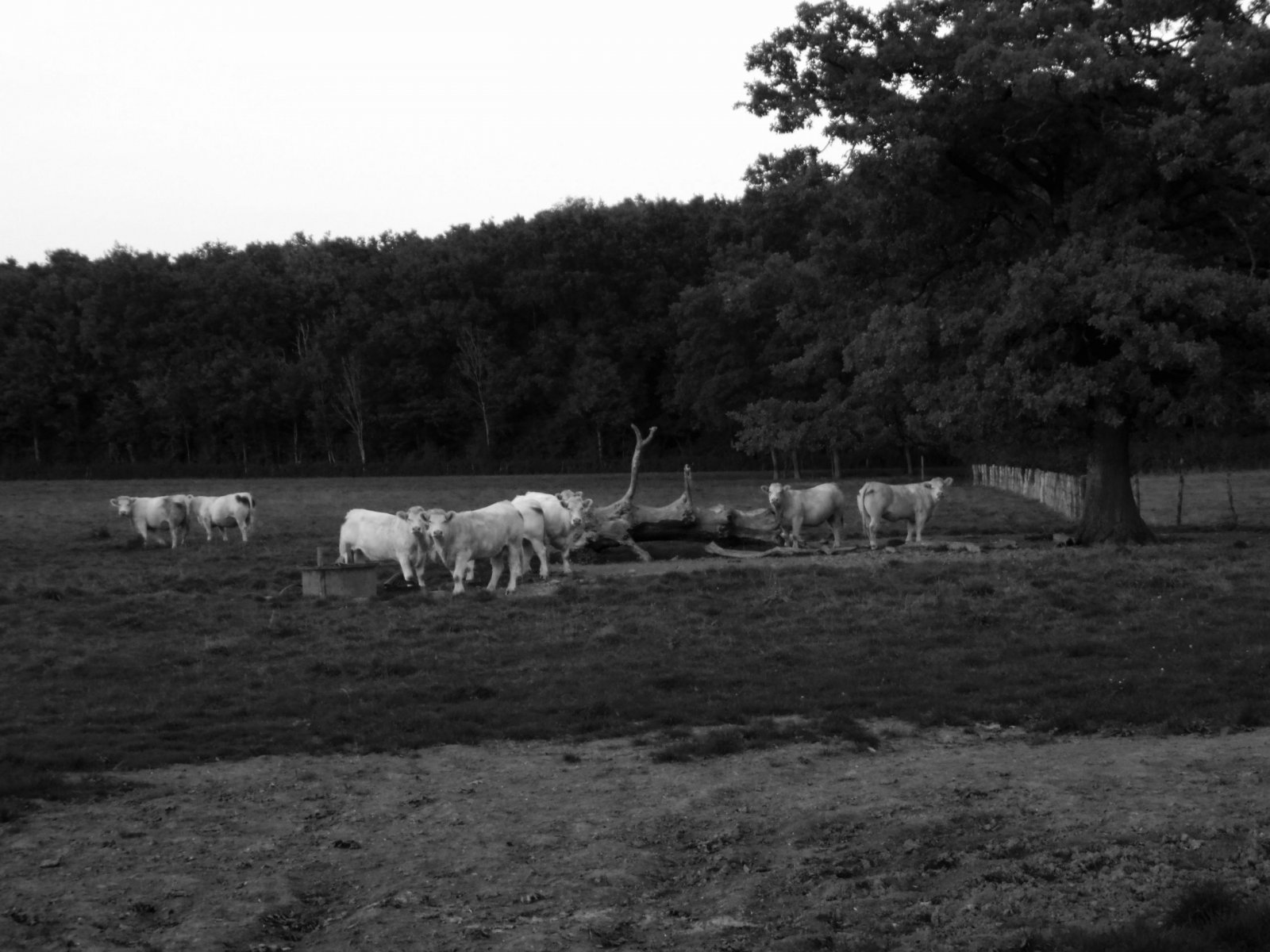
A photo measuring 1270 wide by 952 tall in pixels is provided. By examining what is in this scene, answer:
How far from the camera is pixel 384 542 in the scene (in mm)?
24203

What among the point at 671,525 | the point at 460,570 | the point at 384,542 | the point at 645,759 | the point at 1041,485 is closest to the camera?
the point at 645,759

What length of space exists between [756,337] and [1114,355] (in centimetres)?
4558

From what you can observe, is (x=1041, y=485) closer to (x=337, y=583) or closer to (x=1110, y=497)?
(x=1110, y=497)

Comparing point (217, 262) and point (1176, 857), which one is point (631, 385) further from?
point (1176, 857)

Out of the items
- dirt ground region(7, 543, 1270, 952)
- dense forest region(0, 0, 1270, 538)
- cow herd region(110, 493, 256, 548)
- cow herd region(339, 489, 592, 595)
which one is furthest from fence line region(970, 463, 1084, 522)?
dirt ground region(7, 543, 1270, 952)

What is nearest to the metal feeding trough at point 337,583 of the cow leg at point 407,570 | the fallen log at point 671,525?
the cow leg at point 407,570

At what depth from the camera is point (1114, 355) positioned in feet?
90.7

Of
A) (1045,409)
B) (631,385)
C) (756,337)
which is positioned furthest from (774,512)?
(631,385)

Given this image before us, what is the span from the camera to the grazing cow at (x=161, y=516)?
3347cm

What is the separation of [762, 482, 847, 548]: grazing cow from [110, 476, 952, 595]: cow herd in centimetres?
2

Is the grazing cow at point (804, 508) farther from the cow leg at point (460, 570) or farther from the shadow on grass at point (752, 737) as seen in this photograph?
the shadow on grass at point (752, 737)

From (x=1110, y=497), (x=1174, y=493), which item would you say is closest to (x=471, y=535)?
(x=1110, y=497)

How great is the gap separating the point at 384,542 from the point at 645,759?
533 inches

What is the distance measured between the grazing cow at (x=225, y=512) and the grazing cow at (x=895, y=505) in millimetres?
14498
